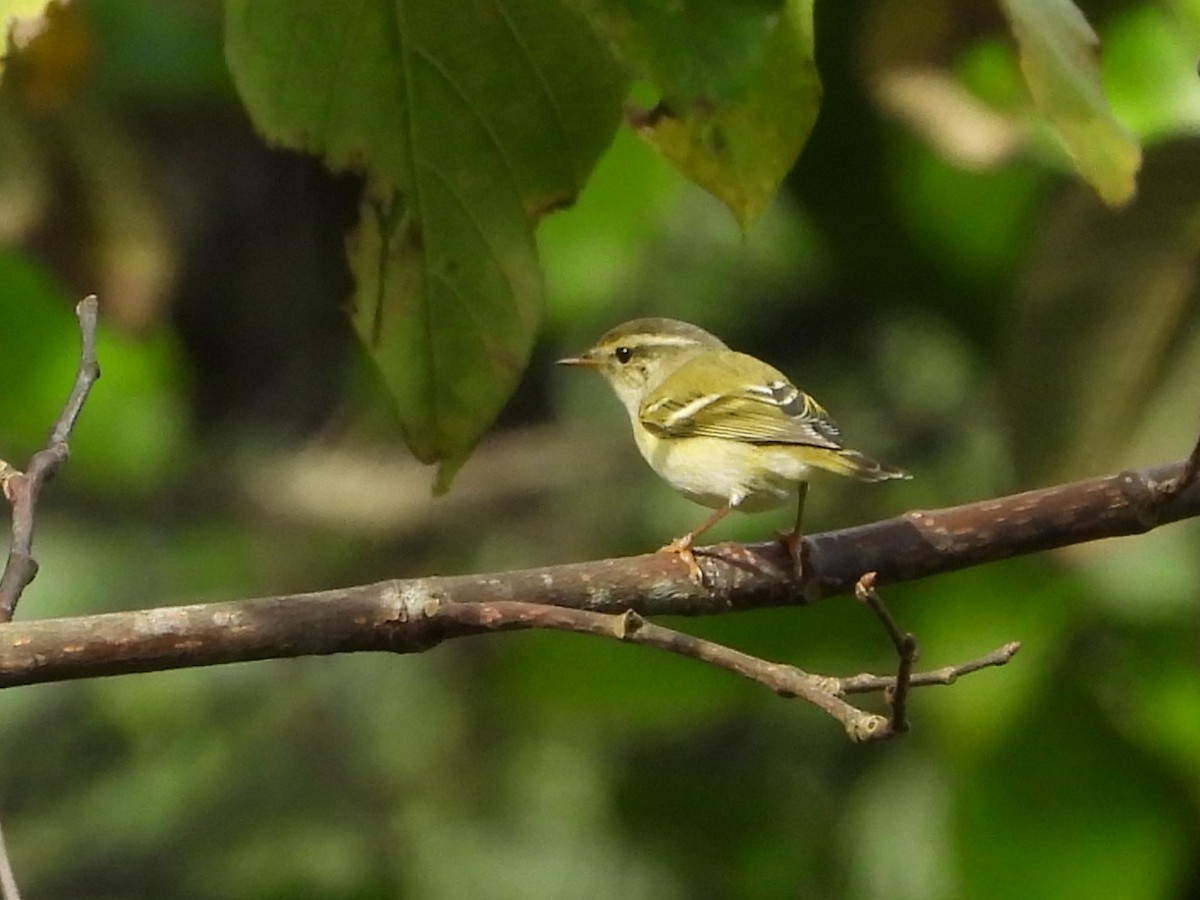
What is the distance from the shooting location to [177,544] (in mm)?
3539

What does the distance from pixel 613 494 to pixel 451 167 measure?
226 centimetres

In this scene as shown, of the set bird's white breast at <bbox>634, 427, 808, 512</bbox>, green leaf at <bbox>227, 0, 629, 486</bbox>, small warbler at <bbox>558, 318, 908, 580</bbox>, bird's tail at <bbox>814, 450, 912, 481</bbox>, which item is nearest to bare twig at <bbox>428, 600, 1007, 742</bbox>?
green leaf at <bbox>227, 0, 629, 486</bbox>

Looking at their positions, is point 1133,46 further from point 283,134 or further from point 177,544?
point 177,544

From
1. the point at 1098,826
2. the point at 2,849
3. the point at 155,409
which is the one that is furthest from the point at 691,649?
the point at 155,409

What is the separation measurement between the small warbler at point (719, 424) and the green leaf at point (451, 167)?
1.63 feet

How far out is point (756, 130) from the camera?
112 centimetres

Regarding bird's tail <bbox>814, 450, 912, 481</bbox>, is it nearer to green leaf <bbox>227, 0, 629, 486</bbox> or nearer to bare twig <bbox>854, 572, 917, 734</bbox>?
green leaf <bbox>227, 0, 629, 486</bbox>

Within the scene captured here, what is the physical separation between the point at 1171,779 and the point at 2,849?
1316 millimetres

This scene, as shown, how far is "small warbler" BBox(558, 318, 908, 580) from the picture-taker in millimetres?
1941

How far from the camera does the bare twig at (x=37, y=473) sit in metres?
1.22

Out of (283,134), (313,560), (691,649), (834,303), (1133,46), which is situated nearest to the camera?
(691,649)

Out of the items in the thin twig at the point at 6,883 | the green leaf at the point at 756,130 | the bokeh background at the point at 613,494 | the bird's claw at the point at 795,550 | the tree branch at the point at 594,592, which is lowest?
the bokeh background at the point at 613,494

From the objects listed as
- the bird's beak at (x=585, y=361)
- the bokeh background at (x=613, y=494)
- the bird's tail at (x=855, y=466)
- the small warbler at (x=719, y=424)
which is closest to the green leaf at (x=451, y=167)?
the bokeh background at (x=613, y=494)

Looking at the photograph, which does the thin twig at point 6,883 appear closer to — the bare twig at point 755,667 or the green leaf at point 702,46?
the bare twig at point 755,667
